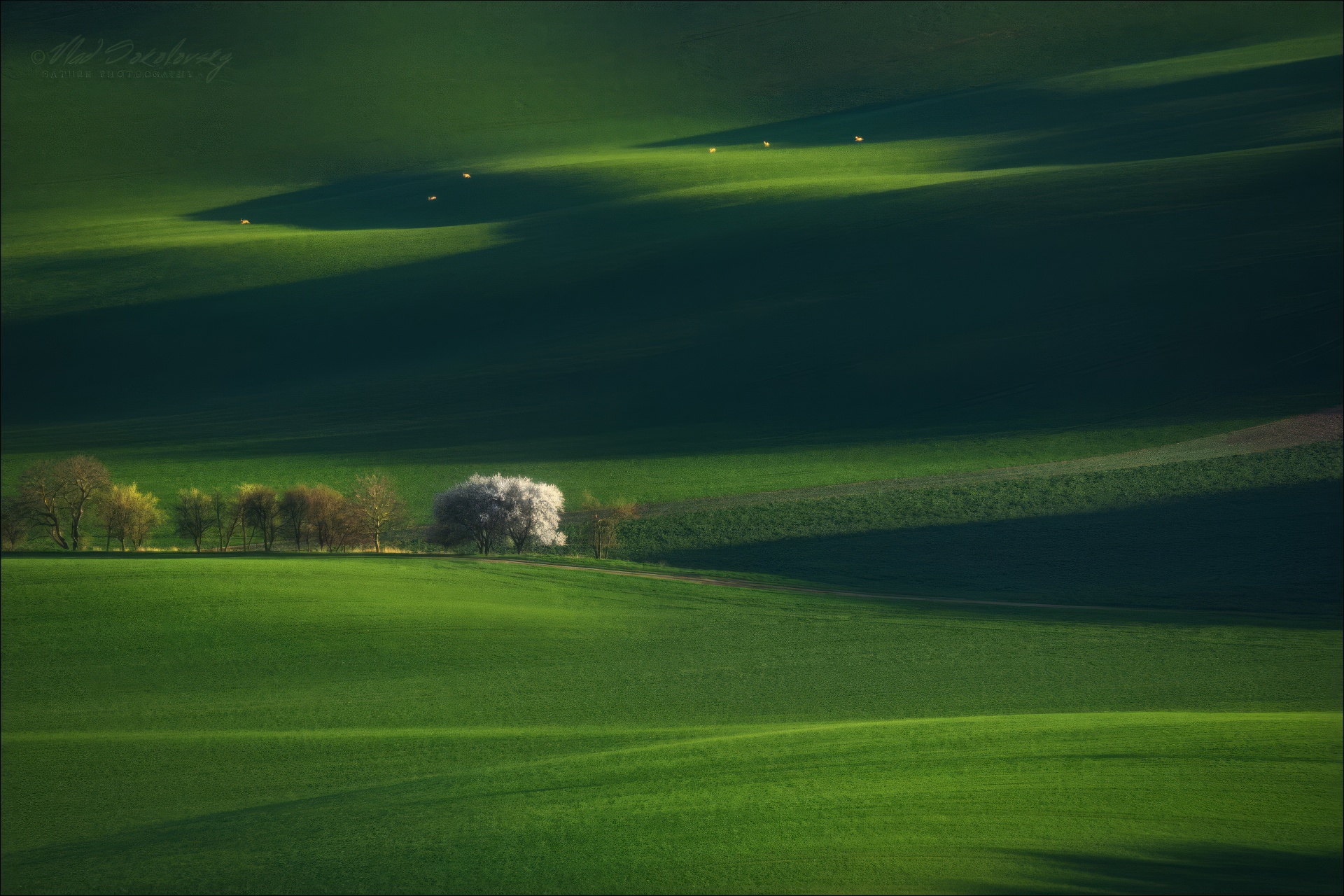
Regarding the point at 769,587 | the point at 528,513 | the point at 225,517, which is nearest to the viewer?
the point at 769,587

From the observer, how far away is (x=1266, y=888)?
38.7ft

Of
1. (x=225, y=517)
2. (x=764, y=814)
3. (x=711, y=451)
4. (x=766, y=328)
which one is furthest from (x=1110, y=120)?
(x=764, y=814)

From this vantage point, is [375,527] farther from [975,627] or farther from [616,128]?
[616,128]

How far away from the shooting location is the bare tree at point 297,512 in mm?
32094

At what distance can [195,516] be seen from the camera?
3288 centimetres

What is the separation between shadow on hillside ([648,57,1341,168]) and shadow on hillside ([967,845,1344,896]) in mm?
61499

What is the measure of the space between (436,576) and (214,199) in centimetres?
7013

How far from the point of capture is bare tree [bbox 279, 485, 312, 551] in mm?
32094

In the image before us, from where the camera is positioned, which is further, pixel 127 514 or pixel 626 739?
pixel 127 514

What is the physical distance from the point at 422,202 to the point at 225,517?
49971 mm

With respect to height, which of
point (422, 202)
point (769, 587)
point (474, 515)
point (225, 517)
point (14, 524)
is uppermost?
point (422, 202)

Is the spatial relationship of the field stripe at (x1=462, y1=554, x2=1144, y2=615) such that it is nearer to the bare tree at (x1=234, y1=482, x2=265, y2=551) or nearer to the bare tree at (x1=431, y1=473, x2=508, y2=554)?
the bare tree at (x1=431, y1=473, x2=508, y2=554)

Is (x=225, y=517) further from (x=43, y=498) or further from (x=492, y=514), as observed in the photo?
(x=492, y=514)

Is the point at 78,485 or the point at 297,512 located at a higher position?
the point at 78,485
